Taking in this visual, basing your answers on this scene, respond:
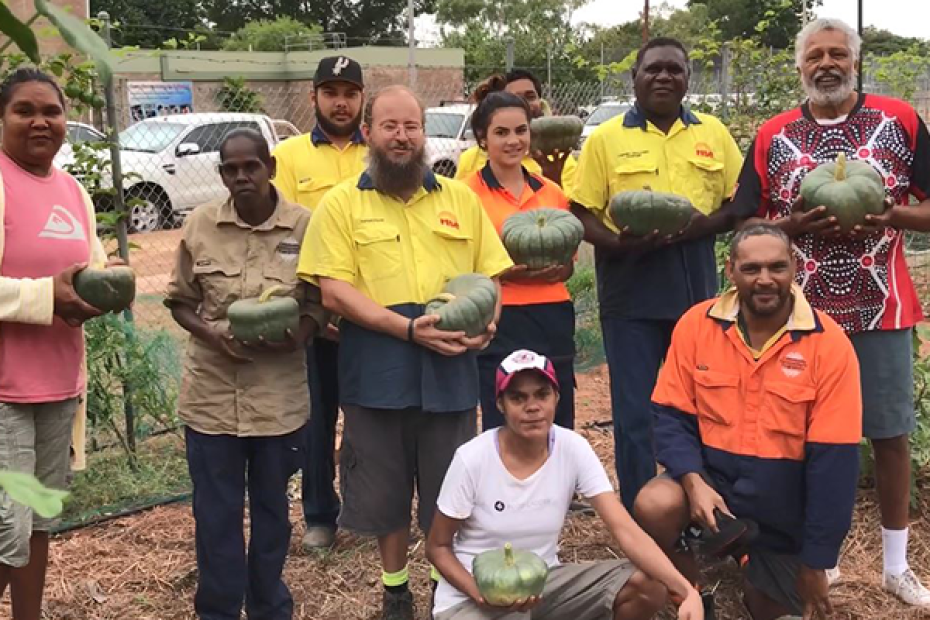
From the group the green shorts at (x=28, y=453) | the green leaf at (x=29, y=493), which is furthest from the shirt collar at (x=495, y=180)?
the green leaf at (x=29, y=493)

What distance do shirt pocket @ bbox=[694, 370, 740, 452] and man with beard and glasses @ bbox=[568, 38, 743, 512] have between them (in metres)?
0.73

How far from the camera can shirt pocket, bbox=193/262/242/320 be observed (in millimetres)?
4023

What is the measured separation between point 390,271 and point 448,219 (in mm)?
328

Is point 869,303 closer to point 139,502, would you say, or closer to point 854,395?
point 854,395

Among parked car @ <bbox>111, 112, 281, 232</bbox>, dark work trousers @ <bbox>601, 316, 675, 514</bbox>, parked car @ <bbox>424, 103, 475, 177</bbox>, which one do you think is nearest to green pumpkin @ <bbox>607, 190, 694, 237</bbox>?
dark work trousers @ <bbox>601, 316, 675, 514</bbox>

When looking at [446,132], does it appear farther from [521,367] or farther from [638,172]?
[521,367]

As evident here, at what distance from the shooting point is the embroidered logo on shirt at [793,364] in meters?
3.90

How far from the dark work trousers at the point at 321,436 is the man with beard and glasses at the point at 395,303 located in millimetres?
891

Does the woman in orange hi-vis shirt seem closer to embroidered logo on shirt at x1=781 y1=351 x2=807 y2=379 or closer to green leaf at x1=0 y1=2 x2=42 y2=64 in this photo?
embroidered logo on shirt at x1=781 y1=351 x2=807 y2=379

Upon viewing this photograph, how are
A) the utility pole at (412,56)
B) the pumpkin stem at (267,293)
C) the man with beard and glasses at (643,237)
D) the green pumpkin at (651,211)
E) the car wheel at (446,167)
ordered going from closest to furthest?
the pumpkin stem at (267,293) → the green pumpkin at (651,211) → the man with beard and glasses at (643,237) → the utility pole at (412,56) → the car wheel at (446,167)

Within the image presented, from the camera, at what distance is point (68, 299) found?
12.2 ft

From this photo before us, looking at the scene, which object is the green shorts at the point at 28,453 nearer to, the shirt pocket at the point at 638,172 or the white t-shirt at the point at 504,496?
the white t-shirt at the point at 504,496

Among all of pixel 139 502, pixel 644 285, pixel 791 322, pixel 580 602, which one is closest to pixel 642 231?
pixel 644 285

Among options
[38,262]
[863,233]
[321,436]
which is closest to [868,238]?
[863,233]
